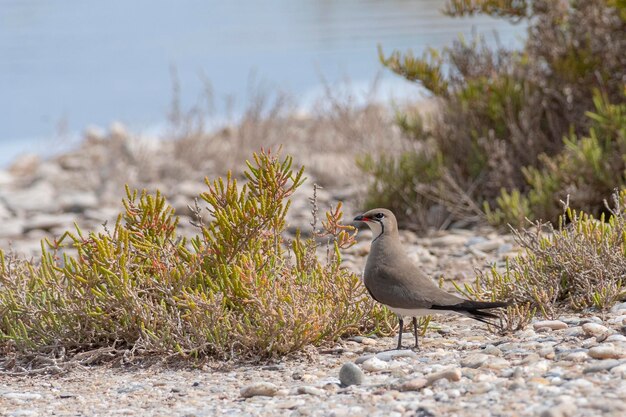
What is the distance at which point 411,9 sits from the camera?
1035 inches

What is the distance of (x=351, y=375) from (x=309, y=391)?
206mm

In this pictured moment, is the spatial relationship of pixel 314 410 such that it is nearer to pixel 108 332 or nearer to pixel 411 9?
pixel 108 332

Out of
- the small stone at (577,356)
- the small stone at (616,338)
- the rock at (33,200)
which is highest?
the small stone at (577,356)

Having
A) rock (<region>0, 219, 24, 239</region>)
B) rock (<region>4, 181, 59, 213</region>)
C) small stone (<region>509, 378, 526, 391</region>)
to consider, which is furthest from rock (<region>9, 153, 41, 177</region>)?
small stone (<region>509, 378, 526, 391</region>)

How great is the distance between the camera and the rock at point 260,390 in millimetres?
4266

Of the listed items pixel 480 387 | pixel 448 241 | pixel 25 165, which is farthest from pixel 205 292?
pixel 25 165

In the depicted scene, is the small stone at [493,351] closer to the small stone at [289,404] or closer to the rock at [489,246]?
the small stone at [289,404]

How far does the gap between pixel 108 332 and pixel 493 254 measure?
3.24 metres

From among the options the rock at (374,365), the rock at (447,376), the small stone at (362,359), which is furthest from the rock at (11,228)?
the rock at (447,376)

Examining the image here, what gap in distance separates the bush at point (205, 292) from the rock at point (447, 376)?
87cm

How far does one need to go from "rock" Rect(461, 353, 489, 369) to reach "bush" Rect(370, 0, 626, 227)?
168 inches

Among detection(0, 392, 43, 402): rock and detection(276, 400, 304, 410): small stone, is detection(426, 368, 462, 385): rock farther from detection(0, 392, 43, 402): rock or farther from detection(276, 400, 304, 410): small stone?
detection(0, 392, 43, 402): rock

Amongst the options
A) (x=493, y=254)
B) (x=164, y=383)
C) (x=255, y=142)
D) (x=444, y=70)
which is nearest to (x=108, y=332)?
(x=164, y=383)

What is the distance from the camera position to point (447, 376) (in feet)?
13.4
